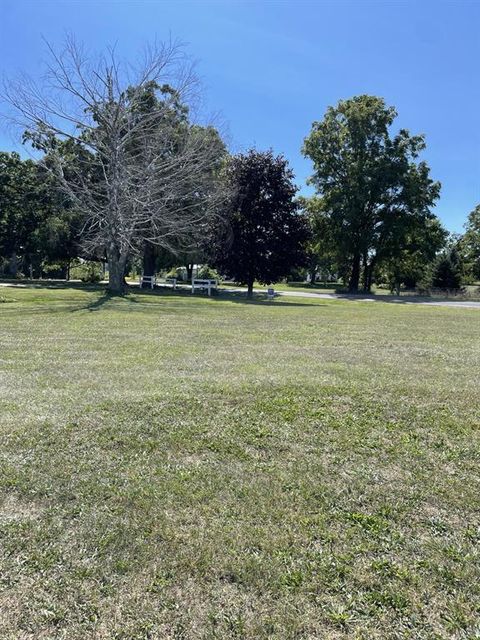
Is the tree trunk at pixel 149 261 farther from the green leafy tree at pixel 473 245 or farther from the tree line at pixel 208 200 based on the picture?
the green leafy tree at pixel 473 245

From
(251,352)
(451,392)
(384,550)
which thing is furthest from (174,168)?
(384,550)

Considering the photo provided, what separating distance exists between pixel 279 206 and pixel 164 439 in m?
20.8

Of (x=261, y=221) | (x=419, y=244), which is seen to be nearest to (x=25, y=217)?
(x=261, y=221)

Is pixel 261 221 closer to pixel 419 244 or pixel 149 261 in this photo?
pixel 149 261

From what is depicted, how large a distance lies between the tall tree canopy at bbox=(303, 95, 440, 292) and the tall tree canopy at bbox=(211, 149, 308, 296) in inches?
468

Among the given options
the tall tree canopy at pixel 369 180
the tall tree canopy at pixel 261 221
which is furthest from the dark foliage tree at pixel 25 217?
the tall tree canopy at pixel 369 180

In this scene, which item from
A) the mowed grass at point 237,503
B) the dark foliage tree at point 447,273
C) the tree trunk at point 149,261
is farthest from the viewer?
the dark foliage tree at point 447,273

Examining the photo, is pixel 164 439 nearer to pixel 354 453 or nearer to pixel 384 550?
pixel 354 453

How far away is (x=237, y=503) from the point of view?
8.82 ft

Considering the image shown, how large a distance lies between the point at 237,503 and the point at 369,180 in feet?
110

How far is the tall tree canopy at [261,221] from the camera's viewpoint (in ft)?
74.6

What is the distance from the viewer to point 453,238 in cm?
6244

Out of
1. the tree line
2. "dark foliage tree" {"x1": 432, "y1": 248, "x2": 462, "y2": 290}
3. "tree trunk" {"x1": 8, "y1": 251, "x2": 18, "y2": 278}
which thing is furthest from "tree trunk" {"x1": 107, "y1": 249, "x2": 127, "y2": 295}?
"dark foliage tree" {"x1": 432, "y1": 248, "x2": 462, "y2": 290}

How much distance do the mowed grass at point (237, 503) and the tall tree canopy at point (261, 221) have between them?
1769 cm
